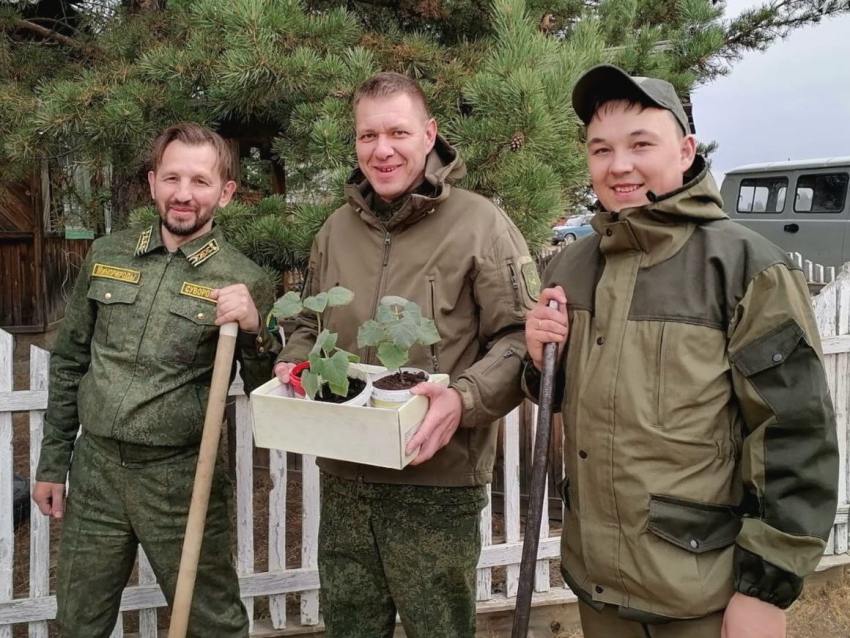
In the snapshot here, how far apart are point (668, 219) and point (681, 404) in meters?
0.40

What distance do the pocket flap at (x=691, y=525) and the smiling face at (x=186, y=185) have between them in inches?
61.9

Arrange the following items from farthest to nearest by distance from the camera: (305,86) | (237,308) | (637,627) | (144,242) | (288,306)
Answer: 1. (305,86)
2. (144,242)
3. (237,308)
4. (288,306)
5. (637,627)

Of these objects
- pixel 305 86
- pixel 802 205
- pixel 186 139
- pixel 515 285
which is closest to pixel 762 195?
pixel 802 205

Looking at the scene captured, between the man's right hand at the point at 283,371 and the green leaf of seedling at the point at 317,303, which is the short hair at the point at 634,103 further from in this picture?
the man's right hand at the point at 283,371

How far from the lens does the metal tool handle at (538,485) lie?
161cm

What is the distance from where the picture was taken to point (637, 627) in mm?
1502

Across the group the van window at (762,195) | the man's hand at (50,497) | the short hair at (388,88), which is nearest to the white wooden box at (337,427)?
the short hair at (388,88)

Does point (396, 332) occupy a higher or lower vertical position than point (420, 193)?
lower

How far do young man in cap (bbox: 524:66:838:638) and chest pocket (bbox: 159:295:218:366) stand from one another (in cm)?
110

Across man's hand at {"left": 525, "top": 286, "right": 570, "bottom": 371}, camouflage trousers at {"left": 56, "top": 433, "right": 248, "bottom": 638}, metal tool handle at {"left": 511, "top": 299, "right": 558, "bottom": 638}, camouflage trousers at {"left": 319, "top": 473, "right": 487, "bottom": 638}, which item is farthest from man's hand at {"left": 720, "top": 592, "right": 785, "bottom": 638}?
camouflage trousers at {"left": 56, "top": 433, "right": 248, "bottom": 638}

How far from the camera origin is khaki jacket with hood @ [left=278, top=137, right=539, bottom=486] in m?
1.84

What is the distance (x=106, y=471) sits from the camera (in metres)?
2.09

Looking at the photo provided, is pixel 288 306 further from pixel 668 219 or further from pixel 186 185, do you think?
pixel 668 219

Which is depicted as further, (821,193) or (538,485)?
(821,193)
